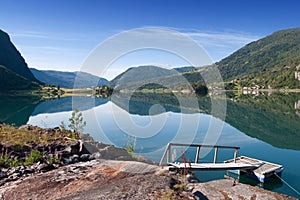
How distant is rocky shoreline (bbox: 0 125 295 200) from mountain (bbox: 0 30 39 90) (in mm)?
140928

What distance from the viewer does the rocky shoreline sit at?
6676mm

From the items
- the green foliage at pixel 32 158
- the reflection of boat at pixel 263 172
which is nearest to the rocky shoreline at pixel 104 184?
the green foliage at pixel 32 158

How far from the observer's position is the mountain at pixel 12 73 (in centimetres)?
13650

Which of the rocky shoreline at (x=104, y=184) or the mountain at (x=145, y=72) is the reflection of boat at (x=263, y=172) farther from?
the mountain at (x=145, y=72)

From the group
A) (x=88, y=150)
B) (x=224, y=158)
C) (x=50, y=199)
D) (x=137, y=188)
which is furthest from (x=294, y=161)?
(x=50, y=199)

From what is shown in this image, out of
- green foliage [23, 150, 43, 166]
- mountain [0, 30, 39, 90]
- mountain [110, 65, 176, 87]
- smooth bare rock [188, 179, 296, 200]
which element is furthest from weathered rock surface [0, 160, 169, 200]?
mountain [0, 30, 39, 90]

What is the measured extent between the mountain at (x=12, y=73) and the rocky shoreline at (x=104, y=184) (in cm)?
14093

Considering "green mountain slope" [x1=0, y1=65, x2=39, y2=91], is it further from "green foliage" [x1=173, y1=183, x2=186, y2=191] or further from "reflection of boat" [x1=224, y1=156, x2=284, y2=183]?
"green foliage" [x1=173, y1=183, x2=186, y2=191]

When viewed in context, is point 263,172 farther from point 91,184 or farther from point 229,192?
point 91,184

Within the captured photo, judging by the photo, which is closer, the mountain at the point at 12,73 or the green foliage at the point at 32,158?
the green foliage at the point at 32,158

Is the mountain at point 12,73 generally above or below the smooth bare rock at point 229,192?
above

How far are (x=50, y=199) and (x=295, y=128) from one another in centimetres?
3428

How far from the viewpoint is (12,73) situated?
484 feet

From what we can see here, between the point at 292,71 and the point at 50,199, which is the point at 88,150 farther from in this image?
the point at 292,71
